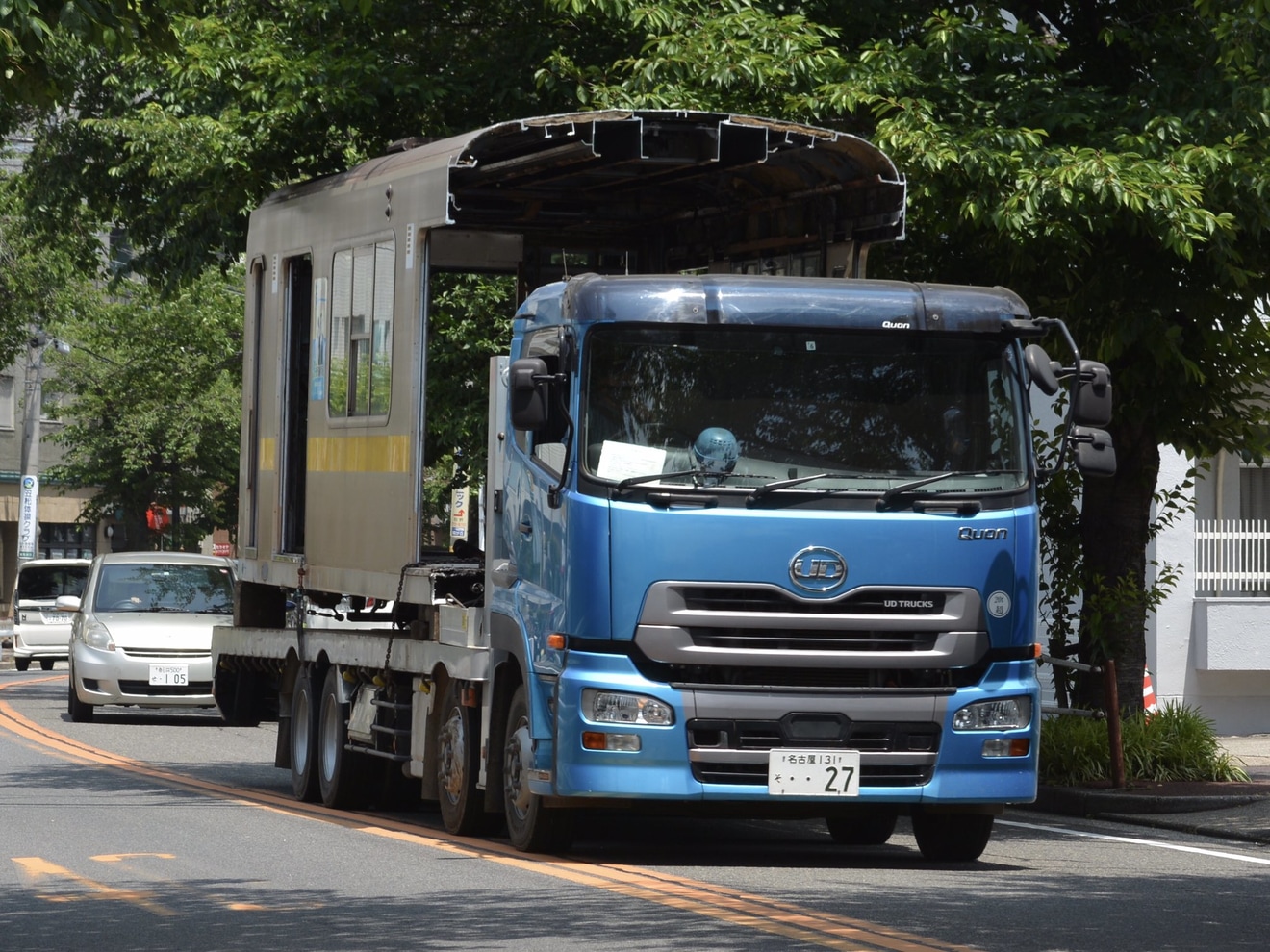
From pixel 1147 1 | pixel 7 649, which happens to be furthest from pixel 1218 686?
pixel 7 649

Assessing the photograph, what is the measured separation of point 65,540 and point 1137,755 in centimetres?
5080

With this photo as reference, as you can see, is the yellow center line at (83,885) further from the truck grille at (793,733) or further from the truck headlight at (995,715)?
the truck headlight at (995,715)

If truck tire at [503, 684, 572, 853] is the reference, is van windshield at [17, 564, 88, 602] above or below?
above

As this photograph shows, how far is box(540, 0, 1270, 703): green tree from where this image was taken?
14.4m

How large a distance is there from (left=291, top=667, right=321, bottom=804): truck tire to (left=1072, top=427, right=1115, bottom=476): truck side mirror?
6.08 meters

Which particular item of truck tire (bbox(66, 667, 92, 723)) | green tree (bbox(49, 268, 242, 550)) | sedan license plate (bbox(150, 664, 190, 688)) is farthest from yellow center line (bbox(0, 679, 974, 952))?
green tree (bbox(49, 268, 242, 550))

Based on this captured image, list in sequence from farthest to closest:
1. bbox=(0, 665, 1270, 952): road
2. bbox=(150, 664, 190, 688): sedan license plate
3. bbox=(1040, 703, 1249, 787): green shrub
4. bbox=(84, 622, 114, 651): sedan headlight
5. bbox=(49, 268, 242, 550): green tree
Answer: bbox=(49, 268, 242, 550): green tree, bbox=(84, 622, 114, 651): sedan headlight, bbox=(150, 664, 190, 688): sedan license plate, bbox=(1040, 703, 1249, 787): green shrub, bbox=(0, 665, 1270, 952): road

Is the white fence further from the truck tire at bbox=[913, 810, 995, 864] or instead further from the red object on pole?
the red object on pole

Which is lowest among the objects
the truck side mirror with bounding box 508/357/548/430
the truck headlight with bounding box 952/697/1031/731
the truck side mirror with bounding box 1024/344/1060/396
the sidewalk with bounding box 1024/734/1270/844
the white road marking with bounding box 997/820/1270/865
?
the white road marking with bounding box 997/820/1270/865

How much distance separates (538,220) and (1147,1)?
181 inches

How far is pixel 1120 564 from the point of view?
57.9ft

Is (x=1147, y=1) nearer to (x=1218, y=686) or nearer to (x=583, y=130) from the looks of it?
(x=583, y=130)

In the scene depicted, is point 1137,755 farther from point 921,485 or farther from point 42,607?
point 42,607

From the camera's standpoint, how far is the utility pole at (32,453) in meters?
44.7
